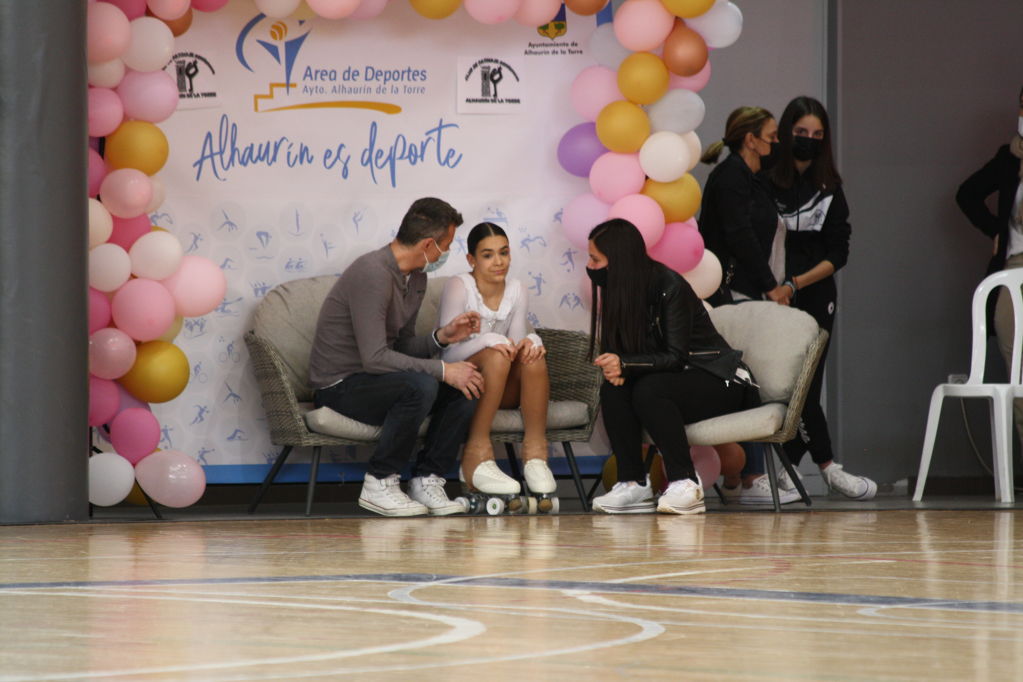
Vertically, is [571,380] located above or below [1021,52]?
below

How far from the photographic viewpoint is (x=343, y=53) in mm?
5871

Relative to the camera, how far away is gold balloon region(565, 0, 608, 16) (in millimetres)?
5750

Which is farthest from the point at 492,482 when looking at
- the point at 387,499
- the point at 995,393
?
the point at 995,393

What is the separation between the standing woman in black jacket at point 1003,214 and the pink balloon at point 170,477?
3.51m

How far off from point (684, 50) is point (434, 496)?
190cm

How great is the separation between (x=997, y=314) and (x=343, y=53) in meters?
3.02

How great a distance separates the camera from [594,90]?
18.8ft

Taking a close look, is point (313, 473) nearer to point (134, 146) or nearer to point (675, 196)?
point (134, 146)

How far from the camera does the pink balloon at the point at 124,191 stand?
5.09 metres

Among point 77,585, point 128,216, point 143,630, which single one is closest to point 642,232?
point 128,216

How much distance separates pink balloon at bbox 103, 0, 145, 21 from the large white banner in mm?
505

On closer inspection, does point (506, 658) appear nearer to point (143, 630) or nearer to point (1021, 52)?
point (143, 630)

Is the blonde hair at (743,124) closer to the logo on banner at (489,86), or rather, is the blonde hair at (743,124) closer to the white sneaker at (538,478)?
the logo on banner at (489,86)

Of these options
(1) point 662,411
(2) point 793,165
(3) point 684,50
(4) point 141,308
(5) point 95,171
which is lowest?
(1) point 662,411
